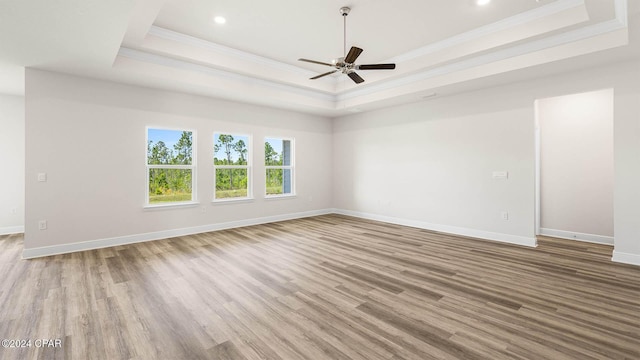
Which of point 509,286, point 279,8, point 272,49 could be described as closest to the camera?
point 509,286

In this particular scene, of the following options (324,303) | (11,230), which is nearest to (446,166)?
(324,303)

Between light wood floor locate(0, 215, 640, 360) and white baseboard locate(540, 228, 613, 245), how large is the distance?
0.58 metres

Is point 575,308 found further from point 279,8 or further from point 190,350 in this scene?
point 279,8

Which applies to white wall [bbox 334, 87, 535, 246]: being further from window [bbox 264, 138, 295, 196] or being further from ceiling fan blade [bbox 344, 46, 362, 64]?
ceiling fan blade [bbox 344, 46, 362, 64]

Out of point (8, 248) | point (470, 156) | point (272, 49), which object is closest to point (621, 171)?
point (470, 156)

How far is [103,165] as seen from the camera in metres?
4.61

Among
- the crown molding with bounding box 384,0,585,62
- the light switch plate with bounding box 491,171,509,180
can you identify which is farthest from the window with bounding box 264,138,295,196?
the light switch plate with bounding box 491,171,509,180

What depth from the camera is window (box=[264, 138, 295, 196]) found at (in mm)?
6830

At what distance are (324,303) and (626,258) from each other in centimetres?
417

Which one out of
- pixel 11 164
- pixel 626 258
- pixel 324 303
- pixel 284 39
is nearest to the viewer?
pixel 324 303

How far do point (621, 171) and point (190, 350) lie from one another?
5.46m

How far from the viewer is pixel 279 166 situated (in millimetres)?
7000

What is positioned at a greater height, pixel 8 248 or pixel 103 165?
pixel 103 165

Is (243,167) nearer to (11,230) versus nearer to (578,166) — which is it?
(11,230)
